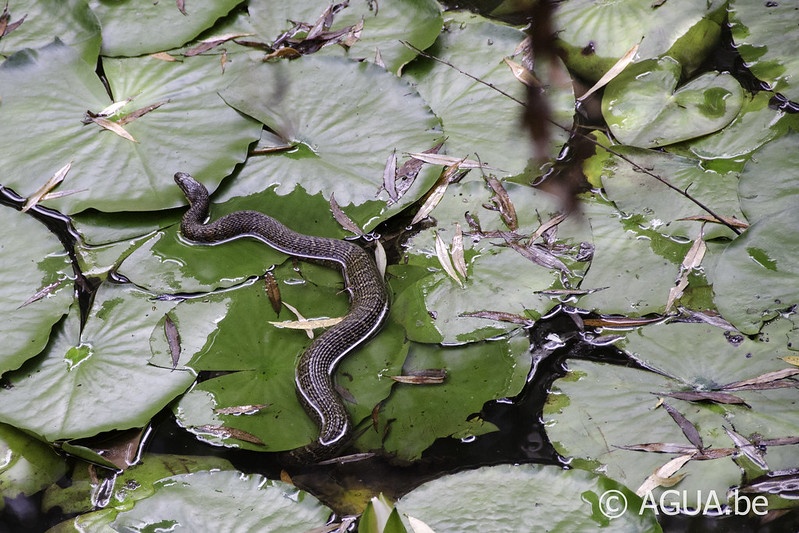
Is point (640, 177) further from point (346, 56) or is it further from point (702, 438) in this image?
point (346, 56)

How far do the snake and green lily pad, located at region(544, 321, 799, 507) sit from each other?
3.79 ft

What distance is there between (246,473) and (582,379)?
1.82 meters

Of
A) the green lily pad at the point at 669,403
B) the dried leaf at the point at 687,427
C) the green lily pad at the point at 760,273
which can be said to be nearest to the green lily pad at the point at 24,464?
the green lily pad at the point at 669,403

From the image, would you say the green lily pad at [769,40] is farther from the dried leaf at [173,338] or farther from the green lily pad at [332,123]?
the dried leaf at [173,338]

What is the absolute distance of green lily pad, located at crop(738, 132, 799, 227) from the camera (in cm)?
406

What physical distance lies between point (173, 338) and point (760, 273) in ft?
10.9

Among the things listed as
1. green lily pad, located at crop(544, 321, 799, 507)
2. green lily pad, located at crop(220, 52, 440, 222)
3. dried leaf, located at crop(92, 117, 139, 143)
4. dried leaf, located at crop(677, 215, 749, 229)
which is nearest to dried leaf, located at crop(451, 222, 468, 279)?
green lily pad, located at crop(220, 52, 440, 222)

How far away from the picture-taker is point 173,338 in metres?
3.96

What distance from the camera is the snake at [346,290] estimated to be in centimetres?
369

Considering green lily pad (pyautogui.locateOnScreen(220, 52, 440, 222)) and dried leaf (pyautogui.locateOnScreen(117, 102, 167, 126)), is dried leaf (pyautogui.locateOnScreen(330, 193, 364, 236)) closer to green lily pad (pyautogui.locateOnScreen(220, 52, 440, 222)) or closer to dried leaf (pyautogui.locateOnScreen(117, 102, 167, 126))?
green lily pad (pyautogui.locateOnScreen(220, 52, 440, 222))

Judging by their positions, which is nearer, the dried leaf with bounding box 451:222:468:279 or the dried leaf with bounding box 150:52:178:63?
the dried leaf with bounding box 451:222:468:279

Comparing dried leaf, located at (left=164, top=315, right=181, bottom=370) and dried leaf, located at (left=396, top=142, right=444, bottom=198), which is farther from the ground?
dried leaf, located at (left=396, top=142, right=444, bottom=198)

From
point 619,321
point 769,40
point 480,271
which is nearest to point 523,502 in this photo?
point 619,321

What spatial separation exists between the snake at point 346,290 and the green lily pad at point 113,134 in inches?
10.0
